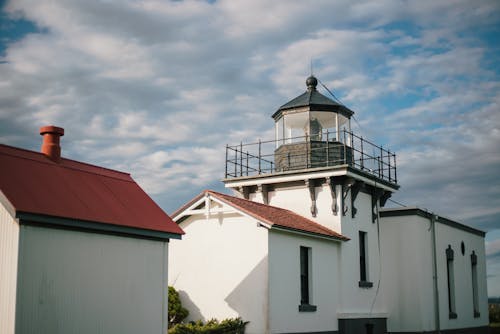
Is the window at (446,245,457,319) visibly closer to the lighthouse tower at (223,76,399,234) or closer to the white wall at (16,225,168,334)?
the lighthouse tower at (223,76,399,234)

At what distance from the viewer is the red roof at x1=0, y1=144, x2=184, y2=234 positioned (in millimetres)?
11734

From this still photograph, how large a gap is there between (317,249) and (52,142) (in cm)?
956

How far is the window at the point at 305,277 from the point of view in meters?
19.3

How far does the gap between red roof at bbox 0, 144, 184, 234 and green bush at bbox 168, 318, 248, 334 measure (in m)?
3.68

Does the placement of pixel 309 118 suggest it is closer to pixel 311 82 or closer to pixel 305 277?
pixel 311 82

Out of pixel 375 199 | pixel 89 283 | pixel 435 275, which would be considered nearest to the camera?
pixel 89 283

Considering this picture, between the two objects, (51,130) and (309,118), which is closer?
(51,130)

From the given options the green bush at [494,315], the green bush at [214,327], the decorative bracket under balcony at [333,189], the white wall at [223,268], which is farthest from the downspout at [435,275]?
the green bush at [494,315]

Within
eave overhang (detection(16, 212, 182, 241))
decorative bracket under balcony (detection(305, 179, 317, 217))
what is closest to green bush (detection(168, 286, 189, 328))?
eave overhang (detection(16, 212, 182, 241))

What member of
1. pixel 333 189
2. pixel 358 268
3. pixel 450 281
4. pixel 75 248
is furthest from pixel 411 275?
pixel 75 248

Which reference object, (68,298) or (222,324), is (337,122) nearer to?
(222,324)

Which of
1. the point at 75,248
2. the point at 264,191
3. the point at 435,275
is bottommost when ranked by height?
the point at 435,275

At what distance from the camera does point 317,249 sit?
1997cm

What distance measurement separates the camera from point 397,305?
23.7 metres
